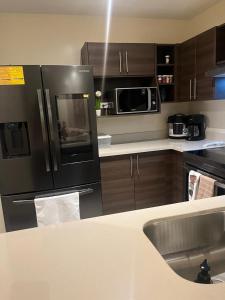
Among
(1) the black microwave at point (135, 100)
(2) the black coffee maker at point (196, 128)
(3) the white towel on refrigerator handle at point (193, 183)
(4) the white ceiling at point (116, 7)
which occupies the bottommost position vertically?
(3) the white towel on refrigerator handle at point (193, 183)

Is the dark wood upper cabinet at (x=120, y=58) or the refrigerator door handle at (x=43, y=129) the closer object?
the refrigerator door handle at (x=43, y=129)

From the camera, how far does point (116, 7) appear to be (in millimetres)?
2453

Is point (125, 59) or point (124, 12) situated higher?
point (124, 12)

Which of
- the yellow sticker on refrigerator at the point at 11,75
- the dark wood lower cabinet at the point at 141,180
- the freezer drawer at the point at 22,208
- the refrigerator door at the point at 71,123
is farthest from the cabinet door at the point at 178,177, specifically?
the yellow sticker on refrigerator at the point at 11,75

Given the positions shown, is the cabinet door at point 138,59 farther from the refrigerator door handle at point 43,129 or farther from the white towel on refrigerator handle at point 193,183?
the white towel on refrigerator handle at point 193,183

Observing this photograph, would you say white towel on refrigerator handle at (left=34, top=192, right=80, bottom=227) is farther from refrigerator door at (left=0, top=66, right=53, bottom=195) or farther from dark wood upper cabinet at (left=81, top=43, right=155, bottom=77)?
dark wood upper cabinet at (left=81, top=43, right=155, bottom=77)

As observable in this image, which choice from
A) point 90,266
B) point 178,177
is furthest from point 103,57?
point 90,266

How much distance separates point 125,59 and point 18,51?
115 centimetres

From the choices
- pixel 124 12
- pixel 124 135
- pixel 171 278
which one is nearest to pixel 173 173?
pixel 124 135

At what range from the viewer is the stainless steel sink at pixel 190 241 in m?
0.99

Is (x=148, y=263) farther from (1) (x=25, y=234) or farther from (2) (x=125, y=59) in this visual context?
(2) (x=125, y=59)

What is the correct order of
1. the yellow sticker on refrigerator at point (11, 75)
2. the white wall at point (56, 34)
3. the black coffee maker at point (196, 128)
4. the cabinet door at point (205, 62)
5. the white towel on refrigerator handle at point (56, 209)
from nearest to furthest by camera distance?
the yellow sticker on refrigerator at point (11, 75) → the white towel on refrigerator handle at point (56, 209) → the cabinet door at point (205, 62) → the white wall at point (56, 34) → the black coffee maker at point (196, 128)

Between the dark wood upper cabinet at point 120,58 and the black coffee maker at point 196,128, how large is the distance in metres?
0.73

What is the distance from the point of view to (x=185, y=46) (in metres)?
2.63
